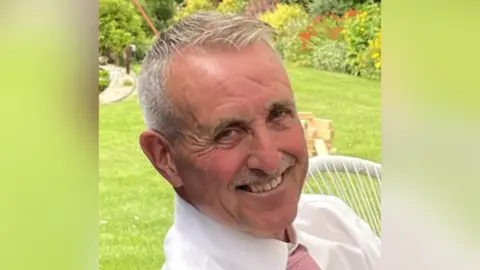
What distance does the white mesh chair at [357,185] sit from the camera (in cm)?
122

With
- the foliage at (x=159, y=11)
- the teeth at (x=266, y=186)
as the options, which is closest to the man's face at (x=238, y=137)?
the teeth at (x=266, y=186)

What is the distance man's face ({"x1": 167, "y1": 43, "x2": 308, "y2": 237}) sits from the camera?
1105 millimetres

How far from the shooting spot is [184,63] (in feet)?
3.63

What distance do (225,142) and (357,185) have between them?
0.86 ft

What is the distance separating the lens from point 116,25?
121cm

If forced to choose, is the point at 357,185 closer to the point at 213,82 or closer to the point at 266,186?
the point at 266,186

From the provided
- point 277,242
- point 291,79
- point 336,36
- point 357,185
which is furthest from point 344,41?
point 277,242

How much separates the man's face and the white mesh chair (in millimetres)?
88

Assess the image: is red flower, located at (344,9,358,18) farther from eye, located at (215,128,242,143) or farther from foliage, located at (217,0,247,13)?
eye, located at (215,128,242,143)
